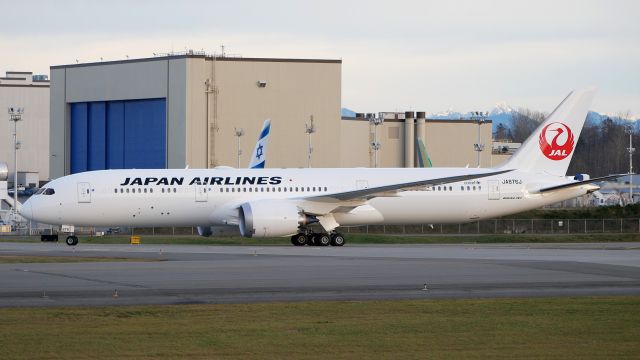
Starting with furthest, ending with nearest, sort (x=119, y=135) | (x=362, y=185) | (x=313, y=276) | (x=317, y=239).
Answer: (x=119, y=135)
(x=362, y=185)
(x=317, y=239)
(x=313, y=276)

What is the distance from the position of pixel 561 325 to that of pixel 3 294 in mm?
11165

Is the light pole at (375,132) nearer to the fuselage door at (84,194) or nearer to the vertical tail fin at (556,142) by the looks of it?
the vertical tail fin at (556,142)

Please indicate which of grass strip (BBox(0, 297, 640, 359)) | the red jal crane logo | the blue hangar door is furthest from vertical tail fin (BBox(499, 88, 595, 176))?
the blue hangar door

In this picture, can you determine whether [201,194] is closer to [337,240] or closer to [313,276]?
[337,240]

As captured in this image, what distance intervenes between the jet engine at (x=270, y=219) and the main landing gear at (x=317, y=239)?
3.46 ft

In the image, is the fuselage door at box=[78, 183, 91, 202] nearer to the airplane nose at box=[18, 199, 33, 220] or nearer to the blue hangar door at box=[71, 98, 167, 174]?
the airplane nose at box=[18, 199, 33, 220]

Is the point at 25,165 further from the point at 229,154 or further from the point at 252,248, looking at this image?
the point at 252,248

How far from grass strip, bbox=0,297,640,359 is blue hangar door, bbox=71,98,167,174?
6105 cm

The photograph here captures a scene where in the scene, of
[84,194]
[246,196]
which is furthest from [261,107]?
[84,194]

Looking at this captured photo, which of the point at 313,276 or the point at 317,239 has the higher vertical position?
the point at 317,239

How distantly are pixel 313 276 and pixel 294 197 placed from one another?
17.5 m

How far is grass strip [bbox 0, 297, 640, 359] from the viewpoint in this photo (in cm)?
1469

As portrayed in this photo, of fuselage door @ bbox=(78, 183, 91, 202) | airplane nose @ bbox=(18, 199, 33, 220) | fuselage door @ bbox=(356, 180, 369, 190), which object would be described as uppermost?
fuselage door @ bbox=(356, 180, 369, 190)

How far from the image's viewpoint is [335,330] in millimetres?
16688
